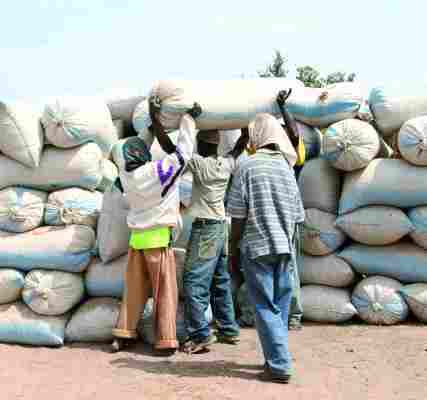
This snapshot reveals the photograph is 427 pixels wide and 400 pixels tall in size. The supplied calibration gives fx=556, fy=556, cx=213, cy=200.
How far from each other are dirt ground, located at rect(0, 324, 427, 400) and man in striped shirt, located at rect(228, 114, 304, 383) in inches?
9.2

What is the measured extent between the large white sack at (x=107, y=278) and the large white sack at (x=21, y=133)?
0.89 meters

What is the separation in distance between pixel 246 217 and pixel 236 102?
1081mm

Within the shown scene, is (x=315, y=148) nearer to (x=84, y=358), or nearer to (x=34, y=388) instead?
(x=84, y=358)

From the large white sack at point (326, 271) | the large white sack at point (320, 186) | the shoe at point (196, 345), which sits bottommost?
the shoe at point (196, 345)

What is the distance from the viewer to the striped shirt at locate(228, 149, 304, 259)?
3.16 meters

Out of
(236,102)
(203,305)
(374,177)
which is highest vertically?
(236,102)

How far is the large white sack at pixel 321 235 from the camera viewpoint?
4254 millimetres

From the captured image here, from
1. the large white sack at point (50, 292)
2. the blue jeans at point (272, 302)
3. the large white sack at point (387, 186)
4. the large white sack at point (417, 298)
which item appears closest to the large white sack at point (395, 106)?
the large white sack at point (387, 186)

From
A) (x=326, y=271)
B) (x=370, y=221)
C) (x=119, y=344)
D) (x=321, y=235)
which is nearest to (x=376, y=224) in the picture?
(x=370, y=221)

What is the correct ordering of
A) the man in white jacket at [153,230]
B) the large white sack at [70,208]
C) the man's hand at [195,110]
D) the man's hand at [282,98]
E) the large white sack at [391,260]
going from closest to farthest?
the man in white jacket at [153,230] < the man's hand at [195,110] < the man's hand at [282,98] < the large white sack at [70,208] < the large white sack at [391,260]

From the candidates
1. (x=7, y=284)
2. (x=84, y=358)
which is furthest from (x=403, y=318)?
(x=7, y=284)

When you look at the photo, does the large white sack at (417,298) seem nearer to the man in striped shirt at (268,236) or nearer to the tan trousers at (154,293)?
the man in striped shirt at (268,236)

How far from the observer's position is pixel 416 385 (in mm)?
3139

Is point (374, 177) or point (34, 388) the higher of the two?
point (374, 177)
